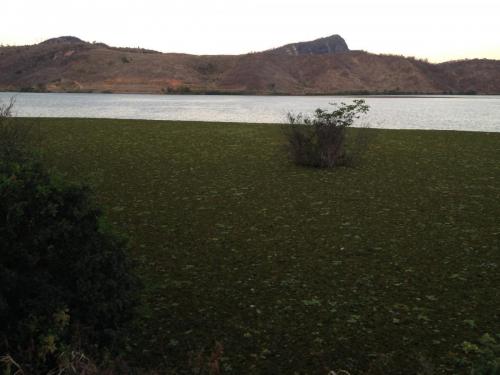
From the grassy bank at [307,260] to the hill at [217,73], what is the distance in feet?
381

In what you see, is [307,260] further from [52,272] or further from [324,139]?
[324,139]

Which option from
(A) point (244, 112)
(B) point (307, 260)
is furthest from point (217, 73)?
(B) point (307, 260)

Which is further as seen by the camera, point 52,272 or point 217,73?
point 217,73

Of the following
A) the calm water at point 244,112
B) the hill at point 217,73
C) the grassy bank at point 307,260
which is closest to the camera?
the grassy bank at point 307,260

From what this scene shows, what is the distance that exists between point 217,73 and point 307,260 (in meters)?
150

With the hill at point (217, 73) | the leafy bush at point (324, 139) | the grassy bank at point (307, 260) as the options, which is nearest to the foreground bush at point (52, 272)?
the grassy bank at point (307, 260)

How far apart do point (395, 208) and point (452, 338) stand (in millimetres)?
5193

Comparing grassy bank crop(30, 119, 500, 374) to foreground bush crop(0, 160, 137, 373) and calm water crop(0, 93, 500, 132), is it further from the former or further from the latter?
calm water crop(0, 93, 500, 132)

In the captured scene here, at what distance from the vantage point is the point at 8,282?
3.25 meters

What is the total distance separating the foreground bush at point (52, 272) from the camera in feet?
10.5

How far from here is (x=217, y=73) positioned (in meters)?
152

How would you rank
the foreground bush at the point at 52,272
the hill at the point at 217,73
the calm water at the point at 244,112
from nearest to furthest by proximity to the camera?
the foreground bush at the point at 52,272 → the calm water at the point at 244,112 → the hill at the point at 217,73

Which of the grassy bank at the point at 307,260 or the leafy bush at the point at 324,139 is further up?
the leafy bush at the point at 324,139

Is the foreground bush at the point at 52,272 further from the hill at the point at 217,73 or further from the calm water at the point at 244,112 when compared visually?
the hill at the point at 217,73
